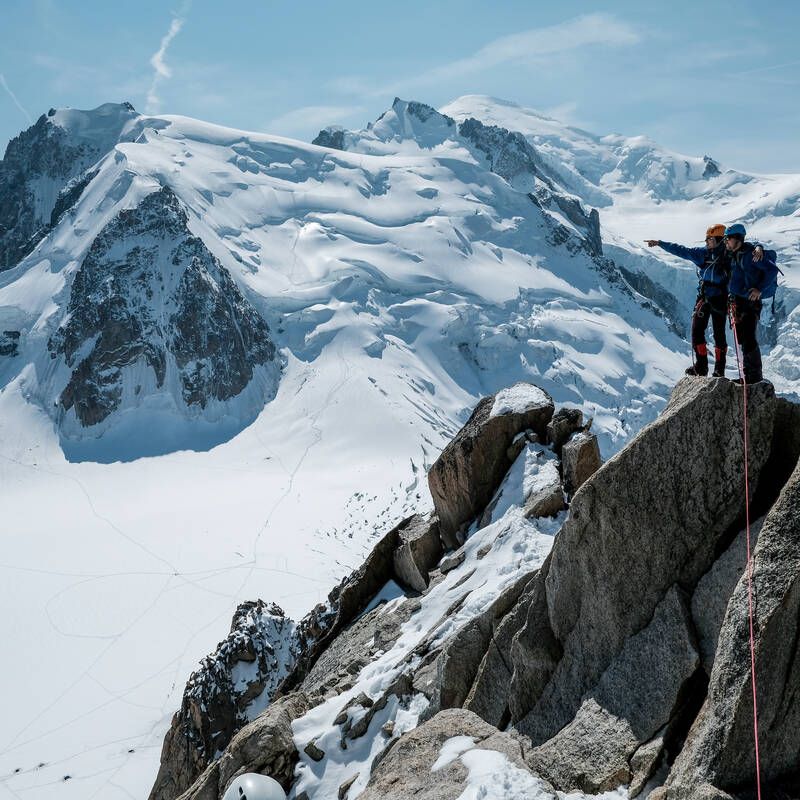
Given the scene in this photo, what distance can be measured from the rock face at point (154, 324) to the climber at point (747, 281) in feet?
400

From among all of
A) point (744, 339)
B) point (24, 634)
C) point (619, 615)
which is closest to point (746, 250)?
point (744, 339)

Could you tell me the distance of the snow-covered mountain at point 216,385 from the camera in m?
57.0

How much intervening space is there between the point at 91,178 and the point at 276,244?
44297 millimetres

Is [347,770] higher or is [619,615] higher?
[619,615]

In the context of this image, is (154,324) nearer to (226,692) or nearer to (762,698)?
(226,692)

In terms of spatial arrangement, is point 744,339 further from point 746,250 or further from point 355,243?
point 355,243

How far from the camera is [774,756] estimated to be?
7766 millimetres

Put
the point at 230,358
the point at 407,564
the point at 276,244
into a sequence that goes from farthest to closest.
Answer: the point at 276,244, the point at 230,358, the point at 407,564

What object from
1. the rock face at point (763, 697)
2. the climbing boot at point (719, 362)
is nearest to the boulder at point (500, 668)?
the climbing boot at point (719, 362)

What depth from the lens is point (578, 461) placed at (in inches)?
739

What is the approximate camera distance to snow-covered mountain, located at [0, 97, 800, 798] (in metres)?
57.0

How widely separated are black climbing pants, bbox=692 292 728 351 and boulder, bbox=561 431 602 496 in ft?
19.4

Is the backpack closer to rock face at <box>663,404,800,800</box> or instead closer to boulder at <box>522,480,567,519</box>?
rock face at <box>663,404,800,800</box>

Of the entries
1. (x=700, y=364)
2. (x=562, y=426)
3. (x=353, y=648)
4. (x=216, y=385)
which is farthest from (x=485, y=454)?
(x=216, y=385)
